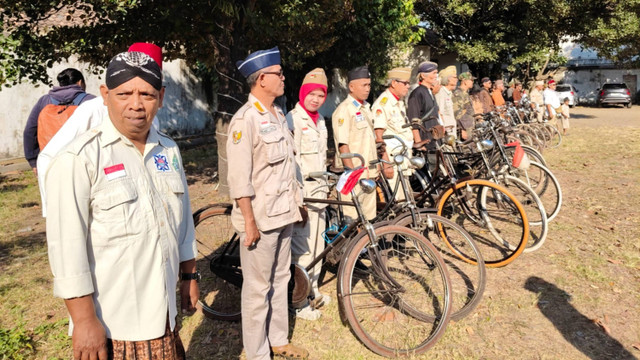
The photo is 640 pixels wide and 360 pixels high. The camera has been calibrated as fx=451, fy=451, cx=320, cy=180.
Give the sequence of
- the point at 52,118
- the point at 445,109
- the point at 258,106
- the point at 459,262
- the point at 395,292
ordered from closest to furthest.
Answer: the point at 258,106
the point at 395,292
the point at 52,118
the point at 459,262
the point at 445,109

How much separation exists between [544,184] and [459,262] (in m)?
2.28

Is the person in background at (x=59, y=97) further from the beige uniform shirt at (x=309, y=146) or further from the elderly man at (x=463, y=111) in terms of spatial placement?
the elderly man at (x=463, y=111)

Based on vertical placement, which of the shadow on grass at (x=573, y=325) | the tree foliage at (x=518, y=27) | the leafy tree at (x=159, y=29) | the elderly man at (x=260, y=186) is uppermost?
the tree foliage at (x=518, y=27)

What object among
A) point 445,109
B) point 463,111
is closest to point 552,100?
point 463,111

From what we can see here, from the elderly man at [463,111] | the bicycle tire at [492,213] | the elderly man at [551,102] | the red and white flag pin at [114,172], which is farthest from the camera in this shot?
the elderly man at [551,102]

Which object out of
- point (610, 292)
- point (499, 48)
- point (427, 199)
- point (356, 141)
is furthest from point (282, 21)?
point (499, 48)

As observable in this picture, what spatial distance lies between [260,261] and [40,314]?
96.8 inches

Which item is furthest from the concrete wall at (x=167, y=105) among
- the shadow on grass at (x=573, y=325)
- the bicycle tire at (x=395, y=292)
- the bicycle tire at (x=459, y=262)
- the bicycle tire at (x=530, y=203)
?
the shadow on grass at (x=573, y=325)

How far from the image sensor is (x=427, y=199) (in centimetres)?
520

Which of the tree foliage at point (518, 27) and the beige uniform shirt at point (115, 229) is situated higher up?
the tree foliage at point (518, 27)

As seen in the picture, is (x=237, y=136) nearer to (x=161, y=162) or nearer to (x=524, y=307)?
(x=161, y=162)

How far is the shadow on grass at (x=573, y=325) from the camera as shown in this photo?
3346mm

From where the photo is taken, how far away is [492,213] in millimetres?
4777

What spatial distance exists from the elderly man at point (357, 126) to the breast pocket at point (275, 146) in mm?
1586
